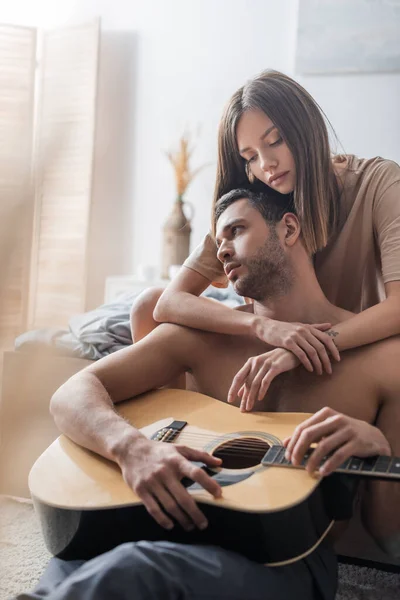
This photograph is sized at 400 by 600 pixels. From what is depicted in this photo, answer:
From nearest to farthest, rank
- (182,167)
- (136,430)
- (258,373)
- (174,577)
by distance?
(174,577), (136,430), (258,373), (182,167)

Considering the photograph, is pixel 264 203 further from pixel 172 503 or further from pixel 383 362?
pixel 172 503

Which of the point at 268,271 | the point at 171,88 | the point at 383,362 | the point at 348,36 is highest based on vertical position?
the point at 348,36

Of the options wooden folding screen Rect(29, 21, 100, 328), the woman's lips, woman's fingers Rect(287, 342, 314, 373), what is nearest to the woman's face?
the woman's lips

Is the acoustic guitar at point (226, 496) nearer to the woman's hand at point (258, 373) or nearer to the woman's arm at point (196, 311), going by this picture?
the woman's hand at point (258, 373)

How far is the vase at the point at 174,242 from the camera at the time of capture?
12.7 ft

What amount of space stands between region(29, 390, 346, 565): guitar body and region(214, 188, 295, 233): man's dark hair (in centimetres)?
44

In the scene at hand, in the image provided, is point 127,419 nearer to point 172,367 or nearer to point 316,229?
point 172,367

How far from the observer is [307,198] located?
4.76ft

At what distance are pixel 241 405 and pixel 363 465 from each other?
373 millimetres

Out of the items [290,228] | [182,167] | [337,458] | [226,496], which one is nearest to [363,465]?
[337,458]

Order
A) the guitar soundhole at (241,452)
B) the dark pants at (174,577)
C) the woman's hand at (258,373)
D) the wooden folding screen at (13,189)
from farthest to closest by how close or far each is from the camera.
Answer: the woman's hand at (258,373) → the guitar soundhole at (241,452) → the dark pants at (174,577) → the wooden folding screen at (13,189)

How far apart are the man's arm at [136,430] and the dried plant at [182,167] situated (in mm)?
Result: 2618

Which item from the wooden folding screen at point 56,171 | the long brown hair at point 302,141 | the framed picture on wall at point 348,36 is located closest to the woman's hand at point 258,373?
the long brown hair at point 302,141

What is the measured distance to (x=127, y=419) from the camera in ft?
4.28
